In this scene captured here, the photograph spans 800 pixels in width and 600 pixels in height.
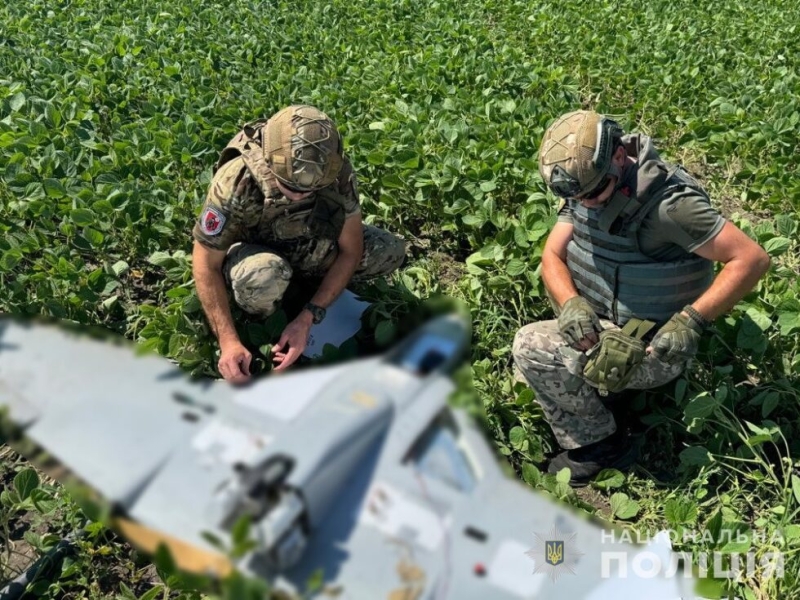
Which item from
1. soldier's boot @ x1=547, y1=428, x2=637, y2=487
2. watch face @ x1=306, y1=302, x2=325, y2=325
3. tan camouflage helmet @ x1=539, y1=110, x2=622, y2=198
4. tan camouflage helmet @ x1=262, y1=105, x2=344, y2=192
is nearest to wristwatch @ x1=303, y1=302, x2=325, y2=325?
watch face @ x1=306, y1=302, x2=325, y2=325

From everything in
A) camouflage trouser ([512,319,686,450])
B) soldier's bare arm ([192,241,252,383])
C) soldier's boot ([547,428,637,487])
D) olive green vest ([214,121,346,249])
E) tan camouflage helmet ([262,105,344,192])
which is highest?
tan camouflage helmet ([262,105,344,192])

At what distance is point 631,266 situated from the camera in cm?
244

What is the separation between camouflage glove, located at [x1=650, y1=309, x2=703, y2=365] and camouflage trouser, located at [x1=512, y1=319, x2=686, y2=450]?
0.06 metres

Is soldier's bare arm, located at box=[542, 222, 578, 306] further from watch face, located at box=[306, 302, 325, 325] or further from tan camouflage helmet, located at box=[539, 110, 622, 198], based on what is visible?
watch face, located at box=[306, 302, 325, 325]

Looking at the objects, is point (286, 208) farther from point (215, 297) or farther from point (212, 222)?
point (215, 297)

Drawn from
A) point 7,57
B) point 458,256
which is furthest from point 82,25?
point 458,256

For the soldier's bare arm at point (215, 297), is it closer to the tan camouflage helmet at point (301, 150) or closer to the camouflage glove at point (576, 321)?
the tan camouflage helmet at point (301, 150)

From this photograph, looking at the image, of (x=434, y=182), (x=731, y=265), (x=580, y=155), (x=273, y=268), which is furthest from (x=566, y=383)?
(x=434, y=182)

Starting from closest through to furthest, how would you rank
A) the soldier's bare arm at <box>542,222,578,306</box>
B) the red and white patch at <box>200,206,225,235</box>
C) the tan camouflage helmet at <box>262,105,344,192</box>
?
the tan camouflage helmet at <box>262,105,344,192</box>
the red and white patch at <box>200,206,225,235</box>
the soldier's bare arm at <box>542,222,578,306</box>

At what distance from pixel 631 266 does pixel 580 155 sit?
51cm

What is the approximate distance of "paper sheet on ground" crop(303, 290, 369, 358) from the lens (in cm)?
192

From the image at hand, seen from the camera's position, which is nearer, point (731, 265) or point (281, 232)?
point (731, 265)

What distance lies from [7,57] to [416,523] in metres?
6.05

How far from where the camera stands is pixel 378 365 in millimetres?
757
